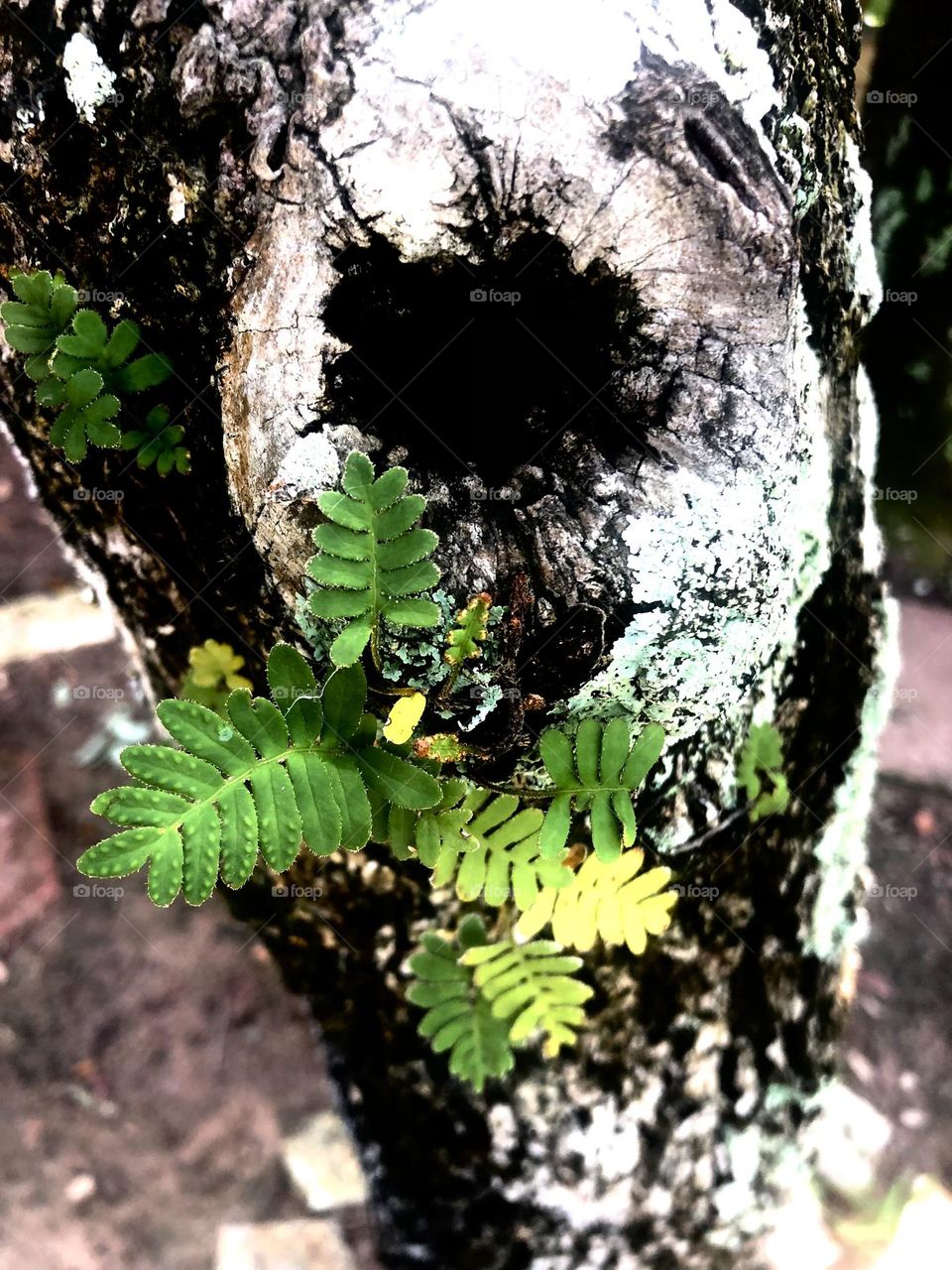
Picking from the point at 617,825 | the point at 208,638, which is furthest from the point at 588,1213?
the point at 208,638

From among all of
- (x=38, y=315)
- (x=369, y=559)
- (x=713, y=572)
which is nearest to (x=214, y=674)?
Result: (x=369, y=559)

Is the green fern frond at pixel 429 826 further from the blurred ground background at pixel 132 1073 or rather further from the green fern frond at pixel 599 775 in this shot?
the blurred ground background at pixel 132 1073

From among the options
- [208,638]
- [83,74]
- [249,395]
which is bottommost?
[208,638]

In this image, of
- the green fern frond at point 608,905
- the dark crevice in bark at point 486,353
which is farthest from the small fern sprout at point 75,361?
the green fern frond at point 608,905

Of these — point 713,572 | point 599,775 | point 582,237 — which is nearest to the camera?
point 582,237

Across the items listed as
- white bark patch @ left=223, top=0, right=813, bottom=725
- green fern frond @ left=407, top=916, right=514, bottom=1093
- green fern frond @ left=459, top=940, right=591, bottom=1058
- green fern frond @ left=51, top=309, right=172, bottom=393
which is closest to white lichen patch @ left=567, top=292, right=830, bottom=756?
white bark patch @ left=223, top=0, right=813, bottom=725

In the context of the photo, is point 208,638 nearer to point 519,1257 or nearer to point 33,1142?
point 519,1257

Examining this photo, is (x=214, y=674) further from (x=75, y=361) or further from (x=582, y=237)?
(x=582, y=237)
